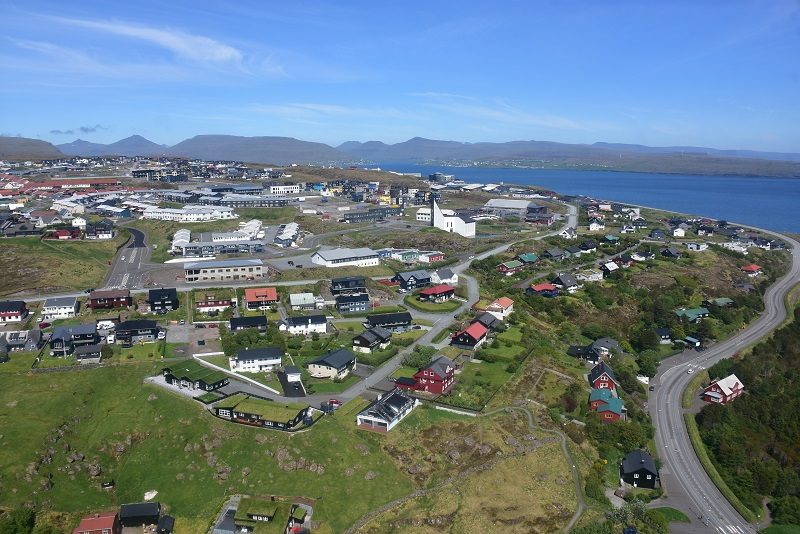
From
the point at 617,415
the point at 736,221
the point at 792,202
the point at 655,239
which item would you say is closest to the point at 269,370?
the point at 617,415

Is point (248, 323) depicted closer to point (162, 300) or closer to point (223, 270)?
point (162, 300)

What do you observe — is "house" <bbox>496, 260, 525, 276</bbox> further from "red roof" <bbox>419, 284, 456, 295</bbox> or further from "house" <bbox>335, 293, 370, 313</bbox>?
"house" <bbox>335, 293, 370, 313</bbox>

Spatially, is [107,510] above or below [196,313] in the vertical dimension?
below

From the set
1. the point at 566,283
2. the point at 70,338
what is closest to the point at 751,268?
the point at 566,283

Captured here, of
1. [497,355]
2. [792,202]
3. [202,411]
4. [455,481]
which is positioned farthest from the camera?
[792,202]

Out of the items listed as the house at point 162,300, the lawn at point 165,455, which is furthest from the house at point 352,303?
the lawn at point 165,455

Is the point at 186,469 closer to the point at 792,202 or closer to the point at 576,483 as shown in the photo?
the point at 576,483

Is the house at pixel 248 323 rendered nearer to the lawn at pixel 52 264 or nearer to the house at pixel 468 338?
the house at pixel 468 338
